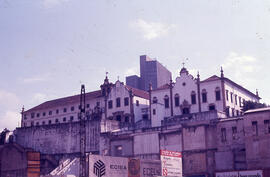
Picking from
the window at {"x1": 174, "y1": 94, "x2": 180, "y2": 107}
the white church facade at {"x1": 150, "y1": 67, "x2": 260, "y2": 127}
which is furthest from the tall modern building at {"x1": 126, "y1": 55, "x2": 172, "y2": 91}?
the window at {"x1": 174, "y1": 94, "x2": 180, "y2": 107}

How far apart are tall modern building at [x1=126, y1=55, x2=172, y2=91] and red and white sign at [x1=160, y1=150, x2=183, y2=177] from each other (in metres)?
84.1

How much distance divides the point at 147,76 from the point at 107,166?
309 feet

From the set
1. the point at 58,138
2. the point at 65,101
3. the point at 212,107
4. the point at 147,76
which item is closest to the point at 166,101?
the point at 212,107

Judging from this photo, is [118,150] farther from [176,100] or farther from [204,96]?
[204,96]

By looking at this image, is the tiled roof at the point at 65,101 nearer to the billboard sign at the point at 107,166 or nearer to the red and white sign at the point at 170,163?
the billboard sign at the point at 107,166

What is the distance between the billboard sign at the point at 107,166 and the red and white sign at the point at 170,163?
5.22 m

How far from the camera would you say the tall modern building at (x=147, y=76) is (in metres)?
135

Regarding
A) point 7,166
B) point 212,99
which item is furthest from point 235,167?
point 7,166

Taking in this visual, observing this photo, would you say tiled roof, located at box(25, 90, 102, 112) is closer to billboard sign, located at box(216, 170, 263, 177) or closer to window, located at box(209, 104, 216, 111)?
window, located at box(209, 104, 216, 111)

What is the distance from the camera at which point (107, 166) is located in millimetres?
45969

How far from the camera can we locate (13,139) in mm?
78438

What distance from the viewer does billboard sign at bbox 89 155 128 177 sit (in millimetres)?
44481

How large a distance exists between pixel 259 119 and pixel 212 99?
51.0 ft

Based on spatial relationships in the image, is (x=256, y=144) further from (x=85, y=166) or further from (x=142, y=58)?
(x=142, y=58)
